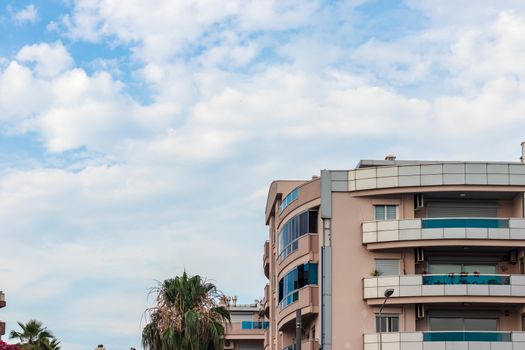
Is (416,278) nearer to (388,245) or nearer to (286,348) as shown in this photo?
(388,245)

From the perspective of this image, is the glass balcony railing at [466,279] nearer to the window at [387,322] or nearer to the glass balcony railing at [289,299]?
the window at [387,322]

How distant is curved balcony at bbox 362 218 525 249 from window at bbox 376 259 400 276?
1.40m

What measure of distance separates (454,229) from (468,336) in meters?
5.33

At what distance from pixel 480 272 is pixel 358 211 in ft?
23.0

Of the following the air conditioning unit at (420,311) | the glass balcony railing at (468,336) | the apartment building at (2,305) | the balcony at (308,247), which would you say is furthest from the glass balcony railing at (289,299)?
the apartment building at (2,305)

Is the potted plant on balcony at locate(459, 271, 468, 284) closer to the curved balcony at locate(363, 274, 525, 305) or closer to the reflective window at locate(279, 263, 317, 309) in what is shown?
the curved balcony at locate(363, 274, 525, 305)

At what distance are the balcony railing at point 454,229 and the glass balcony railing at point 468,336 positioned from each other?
473cm

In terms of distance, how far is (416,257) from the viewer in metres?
55.6

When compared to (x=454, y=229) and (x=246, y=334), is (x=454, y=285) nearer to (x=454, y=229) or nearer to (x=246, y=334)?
(x=454, y=229)

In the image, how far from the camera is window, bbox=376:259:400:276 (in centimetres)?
5578

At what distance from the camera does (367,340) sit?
5450cm

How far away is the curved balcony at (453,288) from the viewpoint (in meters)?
53.5

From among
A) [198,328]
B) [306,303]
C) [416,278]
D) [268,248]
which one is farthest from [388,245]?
[268,248]

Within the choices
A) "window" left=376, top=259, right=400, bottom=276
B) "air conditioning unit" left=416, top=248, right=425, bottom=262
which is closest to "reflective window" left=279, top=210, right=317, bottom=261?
→ "window" left=376, top=259, right=400, bottom=276
